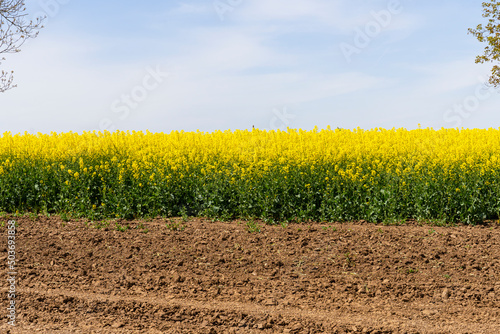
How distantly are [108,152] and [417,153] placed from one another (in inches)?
274

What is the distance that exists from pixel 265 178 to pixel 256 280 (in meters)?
3.45

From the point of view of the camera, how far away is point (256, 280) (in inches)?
237

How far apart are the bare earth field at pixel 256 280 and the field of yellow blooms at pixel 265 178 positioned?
76 cm

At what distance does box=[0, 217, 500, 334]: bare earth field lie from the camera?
16.4 ft

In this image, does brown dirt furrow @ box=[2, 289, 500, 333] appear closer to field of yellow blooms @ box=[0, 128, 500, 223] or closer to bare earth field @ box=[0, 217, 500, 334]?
bare earth field @ box=[0, 217, 500, 334]

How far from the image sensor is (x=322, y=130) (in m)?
12.9

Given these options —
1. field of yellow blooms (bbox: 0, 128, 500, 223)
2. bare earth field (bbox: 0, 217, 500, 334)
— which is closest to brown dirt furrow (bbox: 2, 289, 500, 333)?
bare earth field (bbox: 0, 217, 500, 334)

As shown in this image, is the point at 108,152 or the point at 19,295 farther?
the point at 108,152

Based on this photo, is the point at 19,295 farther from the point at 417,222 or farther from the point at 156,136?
the point at 156,136

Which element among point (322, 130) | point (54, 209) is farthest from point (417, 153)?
point (54, 209)

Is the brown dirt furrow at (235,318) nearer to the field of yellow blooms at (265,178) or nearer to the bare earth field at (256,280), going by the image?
the bare earth field at (256,280)

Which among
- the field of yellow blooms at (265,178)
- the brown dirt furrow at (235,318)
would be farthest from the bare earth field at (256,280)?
the field of yellow blooms at (265,178)

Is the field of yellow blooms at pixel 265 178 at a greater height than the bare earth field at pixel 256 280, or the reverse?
the field of yellow blooms at pixel 265 178

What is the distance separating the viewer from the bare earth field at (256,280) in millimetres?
4992
